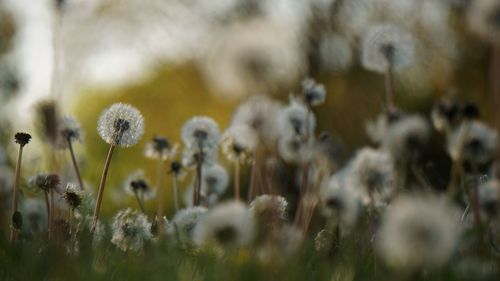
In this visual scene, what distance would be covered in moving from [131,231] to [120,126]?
1.26ft

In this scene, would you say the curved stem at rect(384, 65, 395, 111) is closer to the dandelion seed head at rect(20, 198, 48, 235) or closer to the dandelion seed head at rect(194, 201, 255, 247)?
the dandelion seed head at rect(20, 198, 48, 235)

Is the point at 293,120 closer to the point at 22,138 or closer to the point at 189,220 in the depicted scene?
the point at 189,220

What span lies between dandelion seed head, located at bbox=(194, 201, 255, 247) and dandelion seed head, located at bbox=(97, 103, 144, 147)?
33.7 inches

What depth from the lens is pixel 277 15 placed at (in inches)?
356

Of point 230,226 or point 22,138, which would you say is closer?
point 230,226

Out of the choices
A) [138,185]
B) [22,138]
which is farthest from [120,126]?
[138,185]

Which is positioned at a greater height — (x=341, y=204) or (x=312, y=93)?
(x=312, y=93)

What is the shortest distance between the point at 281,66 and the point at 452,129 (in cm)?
102

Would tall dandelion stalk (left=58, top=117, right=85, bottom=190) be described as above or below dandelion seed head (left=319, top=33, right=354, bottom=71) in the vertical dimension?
below

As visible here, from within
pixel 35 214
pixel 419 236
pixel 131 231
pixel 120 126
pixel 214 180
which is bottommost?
pixel 419 236

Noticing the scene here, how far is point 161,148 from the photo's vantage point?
10.5 ft

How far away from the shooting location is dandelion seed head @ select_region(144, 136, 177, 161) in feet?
10.4

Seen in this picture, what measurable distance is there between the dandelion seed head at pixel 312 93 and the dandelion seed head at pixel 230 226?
1.39 metres

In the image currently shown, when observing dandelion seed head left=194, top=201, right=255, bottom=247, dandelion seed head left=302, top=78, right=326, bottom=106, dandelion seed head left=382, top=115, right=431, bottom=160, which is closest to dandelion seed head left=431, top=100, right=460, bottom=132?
dandelion seed head left=382, top=115, right=431, bottom=160
